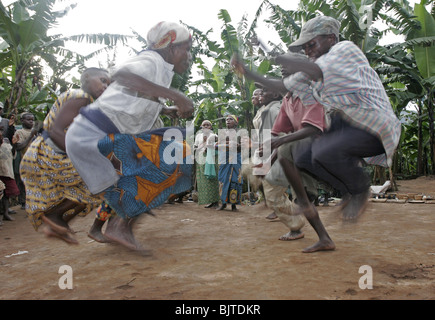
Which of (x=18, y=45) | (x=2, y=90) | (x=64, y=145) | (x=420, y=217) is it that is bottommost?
(x=420, y=217)

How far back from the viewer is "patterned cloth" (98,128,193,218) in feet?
8.66

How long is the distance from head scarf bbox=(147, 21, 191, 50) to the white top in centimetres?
11

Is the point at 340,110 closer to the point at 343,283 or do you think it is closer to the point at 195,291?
the point at 343,283

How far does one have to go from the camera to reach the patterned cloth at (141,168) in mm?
2639

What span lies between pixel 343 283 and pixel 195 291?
3.03 feet

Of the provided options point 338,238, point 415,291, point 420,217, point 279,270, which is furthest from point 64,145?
point 420,217

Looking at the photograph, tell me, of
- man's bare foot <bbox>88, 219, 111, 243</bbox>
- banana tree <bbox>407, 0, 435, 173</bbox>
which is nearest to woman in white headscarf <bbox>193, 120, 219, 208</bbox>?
man's bare foot <bbox>88, 219, 111, 243</bbox>

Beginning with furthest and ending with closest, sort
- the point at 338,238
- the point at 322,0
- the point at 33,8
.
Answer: the point at 322,0 < the point at 33,8 < the point at 338,238

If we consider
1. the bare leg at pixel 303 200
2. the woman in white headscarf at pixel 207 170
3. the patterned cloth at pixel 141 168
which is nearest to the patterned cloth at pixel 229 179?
the woman in white headscarf at pixel 207 170

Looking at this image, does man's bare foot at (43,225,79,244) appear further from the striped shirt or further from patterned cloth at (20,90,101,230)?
the striped shirt

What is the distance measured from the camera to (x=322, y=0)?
840 centimetres

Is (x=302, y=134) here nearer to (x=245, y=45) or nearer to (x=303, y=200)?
(x=303, y=200)

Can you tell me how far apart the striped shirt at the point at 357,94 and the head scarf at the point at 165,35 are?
1.08 metres

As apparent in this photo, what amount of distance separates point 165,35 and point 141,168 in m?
1.04
